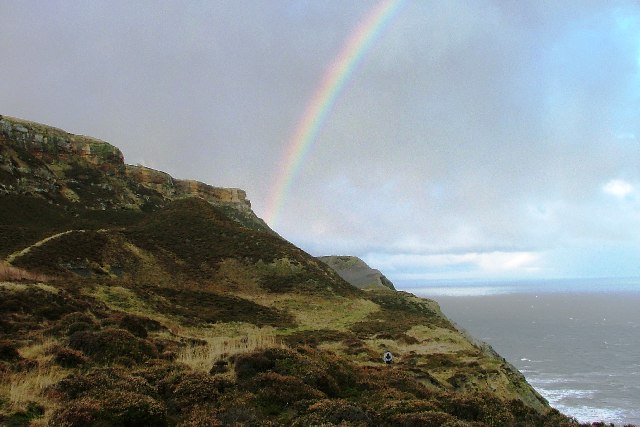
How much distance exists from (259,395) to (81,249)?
41.6 meters

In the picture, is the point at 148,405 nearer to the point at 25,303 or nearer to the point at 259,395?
the point at 259,395

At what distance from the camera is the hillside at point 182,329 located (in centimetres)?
1086

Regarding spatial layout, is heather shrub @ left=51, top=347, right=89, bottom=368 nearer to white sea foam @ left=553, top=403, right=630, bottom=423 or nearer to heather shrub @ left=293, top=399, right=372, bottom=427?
heather shrub @ left=293, top=399, right=372, bottom=427

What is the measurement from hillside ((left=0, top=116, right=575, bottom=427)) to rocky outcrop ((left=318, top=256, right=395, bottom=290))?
147 ft

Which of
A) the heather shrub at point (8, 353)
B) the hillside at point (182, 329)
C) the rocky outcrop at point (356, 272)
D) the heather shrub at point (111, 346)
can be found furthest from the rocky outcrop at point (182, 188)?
the heather shrub at point (8, 353)

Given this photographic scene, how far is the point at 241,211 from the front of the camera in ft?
366

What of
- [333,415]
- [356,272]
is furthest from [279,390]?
[356,272]

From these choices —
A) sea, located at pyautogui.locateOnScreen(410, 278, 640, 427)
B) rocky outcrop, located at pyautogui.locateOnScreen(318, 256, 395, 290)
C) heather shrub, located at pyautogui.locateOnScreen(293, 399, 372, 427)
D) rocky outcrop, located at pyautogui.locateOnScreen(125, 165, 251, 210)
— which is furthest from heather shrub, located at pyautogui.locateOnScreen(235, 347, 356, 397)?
rocky outcrop, located at pyautogui.locateOnScreen(318, 256, 395, 290)

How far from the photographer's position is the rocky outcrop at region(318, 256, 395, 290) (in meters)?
113

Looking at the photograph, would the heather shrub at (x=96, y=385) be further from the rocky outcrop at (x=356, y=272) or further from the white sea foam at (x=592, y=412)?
the rocky outcrop at (x=356, y=272)

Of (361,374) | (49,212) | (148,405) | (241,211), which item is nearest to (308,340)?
(361,374)

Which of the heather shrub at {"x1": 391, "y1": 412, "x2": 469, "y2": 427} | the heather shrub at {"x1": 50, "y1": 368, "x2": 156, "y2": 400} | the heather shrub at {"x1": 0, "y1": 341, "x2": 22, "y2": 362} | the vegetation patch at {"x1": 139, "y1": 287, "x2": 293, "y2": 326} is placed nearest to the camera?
the heather shrub at {"x1": 391, "y1": 412, "x2": 469, "y2": 427}

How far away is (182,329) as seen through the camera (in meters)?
29.6

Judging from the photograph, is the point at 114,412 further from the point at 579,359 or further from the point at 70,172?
the point at 579,359
